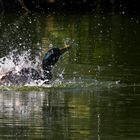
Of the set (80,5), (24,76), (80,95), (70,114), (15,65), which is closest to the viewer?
(70,114)

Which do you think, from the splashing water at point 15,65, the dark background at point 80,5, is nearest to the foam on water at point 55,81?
the splashing water at point 15,65

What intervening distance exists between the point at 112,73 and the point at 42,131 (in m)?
6.33

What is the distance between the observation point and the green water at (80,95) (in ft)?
37.6

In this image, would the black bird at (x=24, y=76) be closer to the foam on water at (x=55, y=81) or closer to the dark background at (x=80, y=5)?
the foam on water at (x=55, y=81)

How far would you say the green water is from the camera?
1146 cm

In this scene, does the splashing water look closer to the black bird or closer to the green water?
the black bird

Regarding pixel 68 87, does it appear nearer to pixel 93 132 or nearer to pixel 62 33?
pixel 93 132

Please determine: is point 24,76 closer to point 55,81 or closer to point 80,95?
point 55,81

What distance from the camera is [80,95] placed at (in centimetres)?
1450

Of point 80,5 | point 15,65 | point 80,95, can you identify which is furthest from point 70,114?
point 80,5

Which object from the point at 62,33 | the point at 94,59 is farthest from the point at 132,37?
the point at 94,59

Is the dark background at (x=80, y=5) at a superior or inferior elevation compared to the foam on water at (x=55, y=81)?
superior

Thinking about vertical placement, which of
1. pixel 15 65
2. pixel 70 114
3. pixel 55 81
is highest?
pixel 15 65

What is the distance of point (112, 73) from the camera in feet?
57.5
